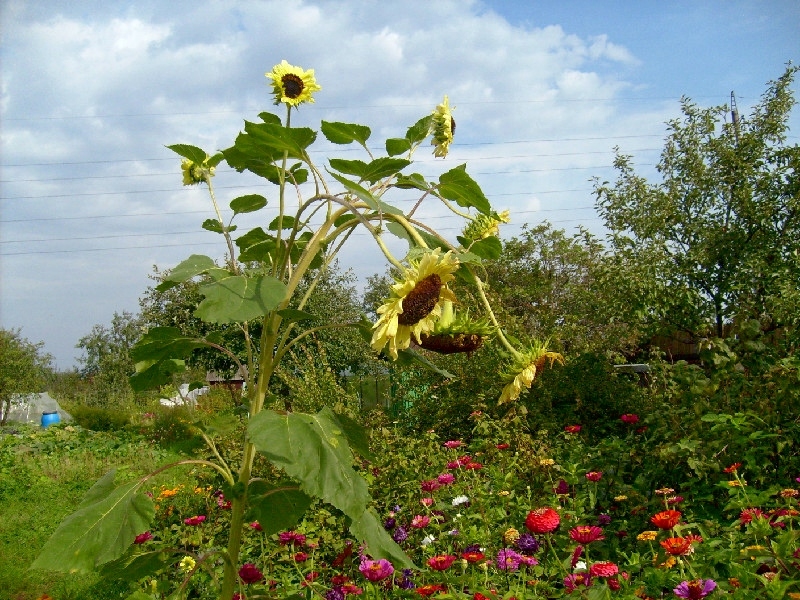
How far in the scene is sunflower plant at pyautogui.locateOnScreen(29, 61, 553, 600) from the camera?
124 centimetres

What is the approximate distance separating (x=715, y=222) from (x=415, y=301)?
287 inches

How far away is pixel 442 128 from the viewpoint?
1.59 metres

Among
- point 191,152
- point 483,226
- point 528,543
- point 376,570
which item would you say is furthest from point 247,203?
point 528,543

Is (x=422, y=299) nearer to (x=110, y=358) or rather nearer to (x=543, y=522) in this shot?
(x=543, y=522)

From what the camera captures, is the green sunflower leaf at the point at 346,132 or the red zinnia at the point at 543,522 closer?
the green sunflower leaf at the point at 346,132

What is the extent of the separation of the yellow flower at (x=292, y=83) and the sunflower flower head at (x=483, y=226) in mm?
515

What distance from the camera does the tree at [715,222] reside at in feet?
22.9

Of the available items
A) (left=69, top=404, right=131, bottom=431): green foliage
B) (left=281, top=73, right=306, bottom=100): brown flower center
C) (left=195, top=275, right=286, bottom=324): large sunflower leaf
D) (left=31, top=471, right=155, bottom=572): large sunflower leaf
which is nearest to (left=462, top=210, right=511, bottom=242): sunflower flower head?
(left=195, top=275, right=286, bottom=324): large sunflower leaf

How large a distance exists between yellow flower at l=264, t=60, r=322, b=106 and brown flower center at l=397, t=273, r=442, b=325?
0.70 metres

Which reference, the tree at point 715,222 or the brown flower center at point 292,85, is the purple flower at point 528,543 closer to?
the brown flower center at point 292,85

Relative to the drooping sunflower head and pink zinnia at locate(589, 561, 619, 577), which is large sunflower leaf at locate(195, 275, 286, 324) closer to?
the drooping sunflower head

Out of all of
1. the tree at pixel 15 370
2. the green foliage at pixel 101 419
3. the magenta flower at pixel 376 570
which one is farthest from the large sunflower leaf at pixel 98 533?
the tree at pixel 15 370

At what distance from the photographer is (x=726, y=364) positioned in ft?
12.2

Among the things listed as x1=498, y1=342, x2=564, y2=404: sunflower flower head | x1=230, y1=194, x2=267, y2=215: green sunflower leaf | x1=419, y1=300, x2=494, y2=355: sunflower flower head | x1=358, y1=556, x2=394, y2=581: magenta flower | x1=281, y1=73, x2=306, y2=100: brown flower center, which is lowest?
x1=358, y1=556, x2=394, y2=581: magenta flower
